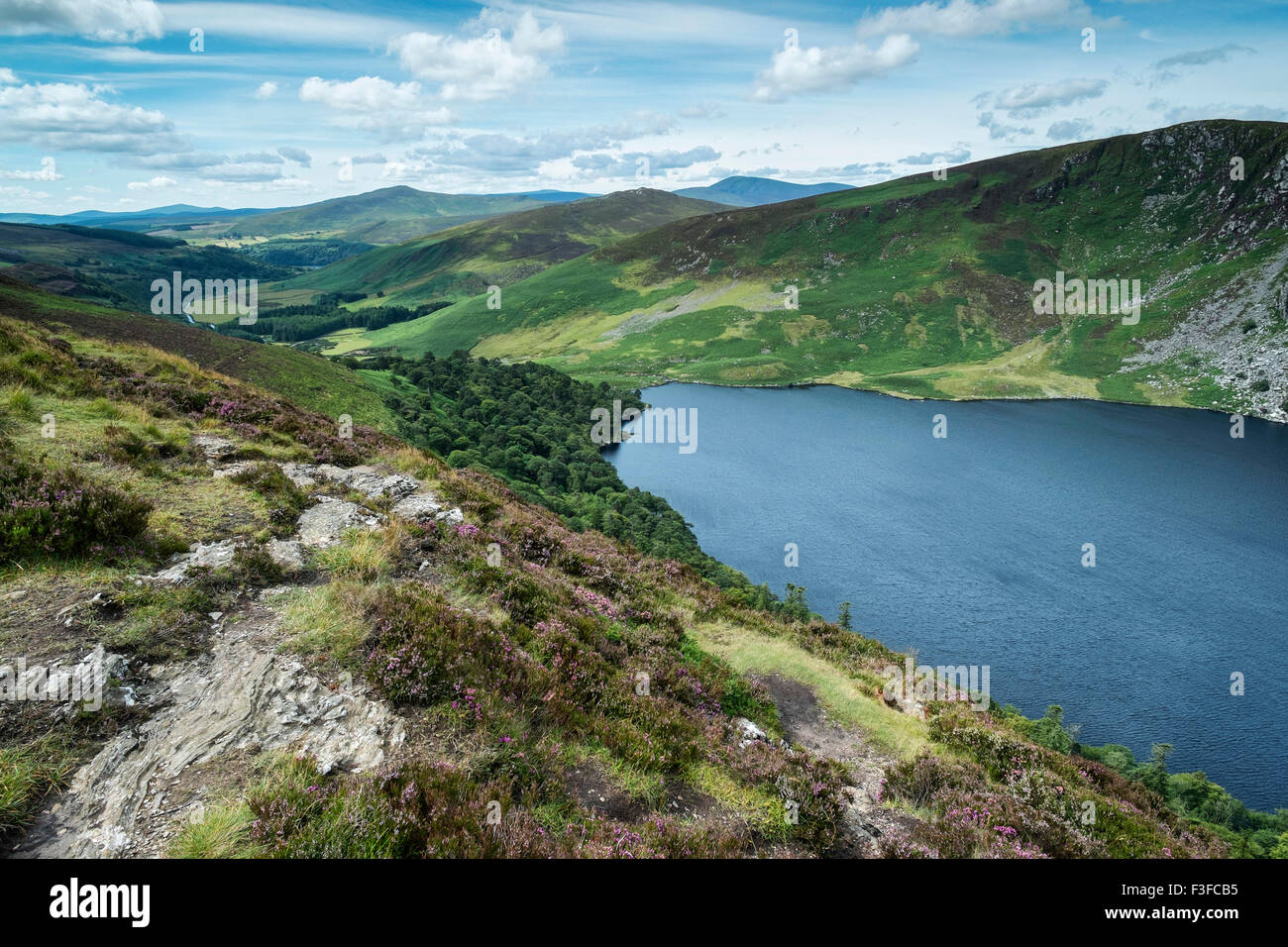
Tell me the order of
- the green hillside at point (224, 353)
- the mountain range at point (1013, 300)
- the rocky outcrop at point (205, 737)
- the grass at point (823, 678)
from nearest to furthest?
the rocky outcrop at point (205, 737), the grass at point (823, 678), the green hillside at point (224, 353), the mountain range at point (1013, 300)

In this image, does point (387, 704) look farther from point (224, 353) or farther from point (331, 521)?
point (224, 353)

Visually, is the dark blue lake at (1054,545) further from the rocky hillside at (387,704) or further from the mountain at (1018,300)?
the rocky hillside at (387,704)

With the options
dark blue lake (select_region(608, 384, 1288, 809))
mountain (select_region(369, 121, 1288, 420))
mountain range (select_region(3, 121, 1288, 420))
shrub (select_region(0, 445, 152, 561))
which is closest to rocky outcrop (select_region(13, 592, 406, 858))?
shrub (select_region(0, 445, 152, 561))

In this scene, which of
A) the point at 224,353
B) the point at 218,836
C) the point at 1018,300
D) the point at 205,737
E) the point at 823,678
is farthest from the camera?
the point at 1018,300

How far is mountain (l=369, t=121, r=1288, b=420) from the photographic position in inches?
4870

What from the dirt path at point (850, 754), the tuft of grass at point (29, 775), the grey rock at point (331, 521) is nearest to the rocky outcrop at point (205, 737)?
the tuft of grass at point (29, 775)

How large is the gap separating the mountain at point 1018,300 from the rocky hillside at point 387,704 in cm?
12560

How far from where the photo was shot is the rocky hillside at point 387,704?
21.8 feet

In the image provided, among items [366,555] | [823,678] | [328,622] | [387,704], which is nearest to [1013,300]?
[823,678]

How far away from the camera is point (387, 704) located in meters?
8.51

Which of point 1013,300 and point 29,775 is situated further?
point 1013,300

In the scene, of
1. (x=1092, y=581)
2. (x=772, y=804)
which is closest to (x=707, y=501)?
(x=1092, y=581)

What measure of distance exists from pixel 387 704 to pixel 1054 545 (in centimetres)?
7055
